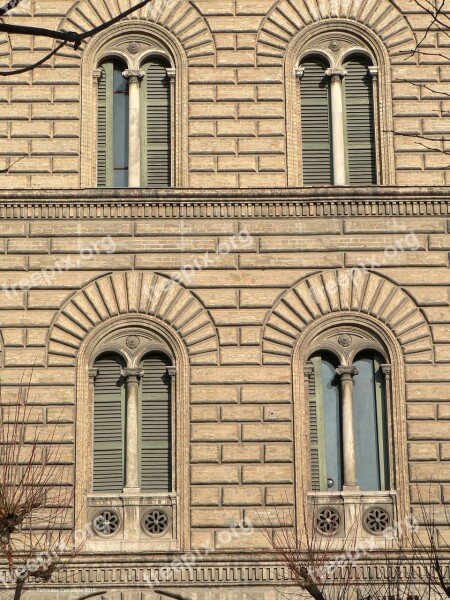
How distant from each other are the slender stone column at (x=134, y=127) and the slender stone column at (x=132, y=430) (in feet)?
11.0

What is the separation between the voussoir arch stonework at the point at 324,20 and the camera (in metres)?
20.9

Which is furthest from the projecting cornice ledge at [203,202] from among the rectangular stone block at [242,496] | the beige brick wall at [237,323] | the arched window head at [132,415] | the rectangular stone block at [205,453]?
the rectangular stone block at [242,496]

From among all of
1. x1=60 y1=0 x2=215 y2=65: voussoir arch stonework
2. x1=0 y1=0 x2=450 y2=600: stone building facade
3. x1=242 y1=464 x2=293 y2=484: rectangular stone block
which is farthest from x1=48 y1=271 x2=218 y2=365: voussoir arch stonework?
x1=60 y1=0 x2=215 y2=65: voussoir arch stonework

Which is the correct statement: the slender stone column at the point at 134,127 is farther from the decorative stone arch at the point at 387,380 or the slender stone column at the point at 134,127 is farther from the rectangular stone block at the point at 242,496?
the rectangular stone block at the point at 242,496

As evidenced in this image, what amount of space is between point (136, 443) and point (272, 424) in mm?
2213

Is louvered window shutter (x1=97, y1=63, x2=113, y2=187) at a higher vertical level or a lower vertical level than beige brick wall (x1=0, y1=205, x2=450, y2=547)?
higher

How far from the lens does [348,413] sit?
19125mm

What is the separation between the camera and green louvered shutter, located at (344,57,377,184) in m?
20.5

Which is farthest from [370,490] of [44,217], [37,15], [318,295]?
[37,15]

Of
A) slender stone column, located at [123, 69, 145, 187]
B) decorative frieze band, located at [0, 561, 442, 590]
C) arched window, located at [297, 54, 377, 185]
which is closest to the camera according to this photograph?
decorative frieze band, located at [0, 561, 442, 590]

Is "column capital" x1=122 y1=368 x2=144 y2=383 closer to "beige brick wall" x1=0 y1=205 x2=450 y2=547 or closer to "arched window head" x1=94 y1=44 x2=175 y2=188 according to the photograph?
"beige brick wall" x1=0 y1=205 x2=450 y2=547

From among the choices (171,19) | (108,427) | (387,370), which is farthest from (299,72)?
(108,427)

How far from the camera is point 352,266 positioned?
64.3ft

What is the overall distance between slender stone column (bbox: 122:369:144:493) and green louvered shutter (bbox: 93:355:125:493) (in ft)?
0.54
